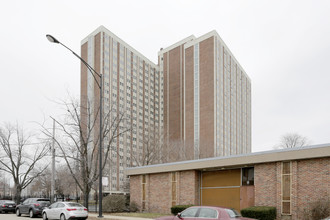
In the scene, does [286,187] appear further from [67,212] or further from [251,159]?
[67,212]

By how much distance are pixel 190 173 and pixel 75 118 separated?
11.6 m

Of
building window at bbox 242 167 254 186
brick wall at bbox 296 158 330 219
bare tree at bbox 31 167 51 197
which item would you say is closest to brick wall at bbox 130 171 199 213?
building window at bbox 242 167 254 186

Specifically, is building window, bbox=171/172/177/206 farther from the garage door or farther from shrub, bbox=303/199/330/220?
shrub, bbox=303/199/330/220

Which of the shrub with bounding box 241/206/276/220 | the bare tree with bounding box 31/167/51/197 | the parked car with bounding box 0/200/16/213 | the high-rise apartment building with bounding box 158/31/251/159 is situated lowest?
the bare tree with bounding box 31/167/51/197

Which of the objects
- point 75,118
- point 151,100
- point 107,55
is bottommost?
point 75,118

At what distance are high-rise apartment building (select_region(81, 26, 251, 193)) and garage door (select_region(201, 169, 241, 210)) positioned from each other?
56.2 m

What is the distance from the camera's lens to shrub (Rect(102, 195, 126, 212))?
84.4 feet

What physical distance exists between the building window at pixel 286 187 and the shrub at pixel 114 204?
524 inches

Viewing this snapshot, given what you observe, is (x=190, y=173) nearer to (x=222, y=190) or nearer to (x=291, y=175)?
(x=222, y=190)

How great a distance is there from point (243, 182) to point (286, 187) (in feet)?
10.7

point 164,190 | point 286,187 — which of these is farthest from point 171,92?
point 286,187

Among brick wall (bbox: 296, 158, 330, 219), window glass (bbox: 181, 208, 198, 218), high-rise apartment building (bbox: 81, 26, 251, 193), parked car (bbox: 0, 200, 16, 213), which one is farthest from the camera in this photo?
high-rise apartment building (bbox: 81, 26, 251, 193)

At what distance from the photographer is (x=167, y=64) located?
11119 centimetres

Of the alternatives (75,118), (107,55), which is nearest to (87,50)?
(107,55)
